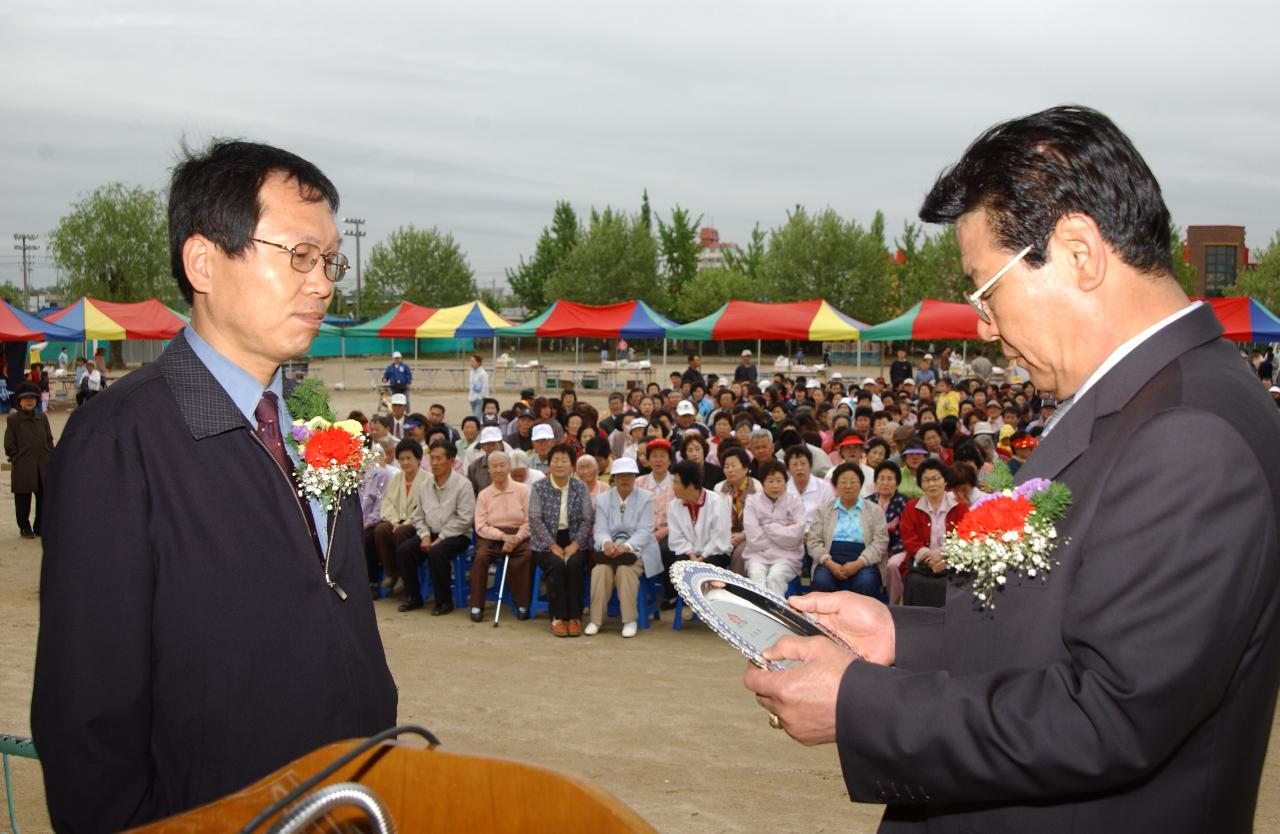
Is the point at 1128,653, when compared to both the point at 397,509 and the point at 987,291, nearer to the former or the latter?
the point at 987,291

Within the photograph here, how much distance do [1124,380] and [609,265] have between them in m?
58.5

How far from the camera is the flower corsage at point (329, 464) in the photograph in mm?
2166

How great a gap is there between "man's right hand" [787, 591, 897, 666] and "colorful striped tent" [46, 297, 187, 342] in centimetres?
2821

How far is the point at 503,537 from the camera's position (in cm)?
905

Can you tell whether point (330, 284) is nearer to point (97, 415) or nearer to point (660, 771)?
point (97, 415)

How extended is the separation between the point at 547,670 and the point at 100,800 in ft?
19.3

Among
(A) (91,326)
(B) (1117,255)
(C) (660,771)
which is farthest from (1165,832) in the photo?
(A) (91,326)

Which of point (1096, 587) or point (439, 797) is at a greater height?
point (1096, 587)

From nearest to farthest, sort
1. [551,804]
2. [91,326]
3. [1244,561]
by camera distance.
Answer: [551,804] → [1244,561] → [91,326]

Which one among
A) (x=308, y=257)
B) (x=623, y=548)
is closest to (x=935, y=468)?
(x=623, y=548)

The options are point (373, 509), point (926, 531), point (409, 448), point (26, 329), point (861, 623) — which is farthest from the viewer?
point (26, 329)

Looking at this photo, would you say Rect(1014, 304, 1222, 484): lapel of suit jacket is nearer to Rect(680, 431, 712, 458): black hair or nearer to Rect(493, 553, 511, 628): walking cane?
Rect(493, 553, 511, 628): walking cane

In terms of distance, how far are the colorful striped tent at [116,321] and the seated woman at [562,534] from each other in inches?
862

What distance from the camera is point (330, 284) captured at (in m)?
2.26
